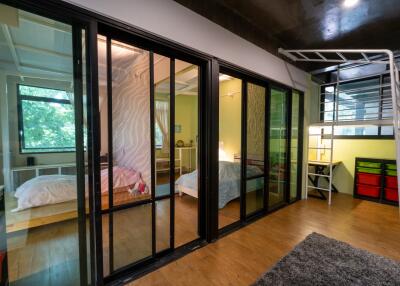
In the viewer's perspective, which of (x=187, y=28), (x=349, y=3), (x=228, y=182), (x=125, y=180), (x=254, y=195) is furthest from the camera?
(x=228, y=182)

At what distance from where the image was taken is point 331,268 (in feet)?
6.37

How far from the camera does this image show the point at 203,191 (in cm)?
244

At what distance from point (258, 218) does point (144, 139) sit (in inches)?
92.2

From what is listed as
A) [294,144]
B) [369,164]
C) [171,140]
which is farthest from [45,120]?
[369,164]

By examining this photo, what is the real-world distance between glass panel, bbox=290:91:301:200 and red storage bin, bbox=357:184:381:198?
1.43 meters

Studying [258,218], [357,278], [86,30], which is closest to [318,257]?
[357,278]

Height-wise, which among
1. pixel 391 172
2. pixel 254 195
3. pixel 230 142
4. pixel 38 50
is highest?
pixel 38 50

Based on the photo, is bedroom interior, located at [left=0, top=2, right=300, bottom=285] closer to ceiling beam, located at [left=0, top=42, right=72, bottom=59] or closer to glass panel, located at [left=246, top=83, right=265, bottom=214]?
ceiling beam, located at [left=0, top=42, right=72, bottom=59]

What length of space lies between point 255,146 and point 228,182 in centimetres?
81

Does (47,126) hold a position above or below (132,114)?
below

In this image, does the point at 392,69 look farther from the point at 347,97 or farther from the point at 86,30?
the point at 86,30

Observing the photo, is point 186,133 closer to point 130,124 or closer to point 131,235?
point 130,124

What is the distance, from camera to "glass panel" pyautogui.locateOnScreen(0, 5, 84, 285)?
130 centimetres

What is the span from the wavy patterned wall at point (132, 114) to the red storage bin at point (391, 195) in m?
4.77
